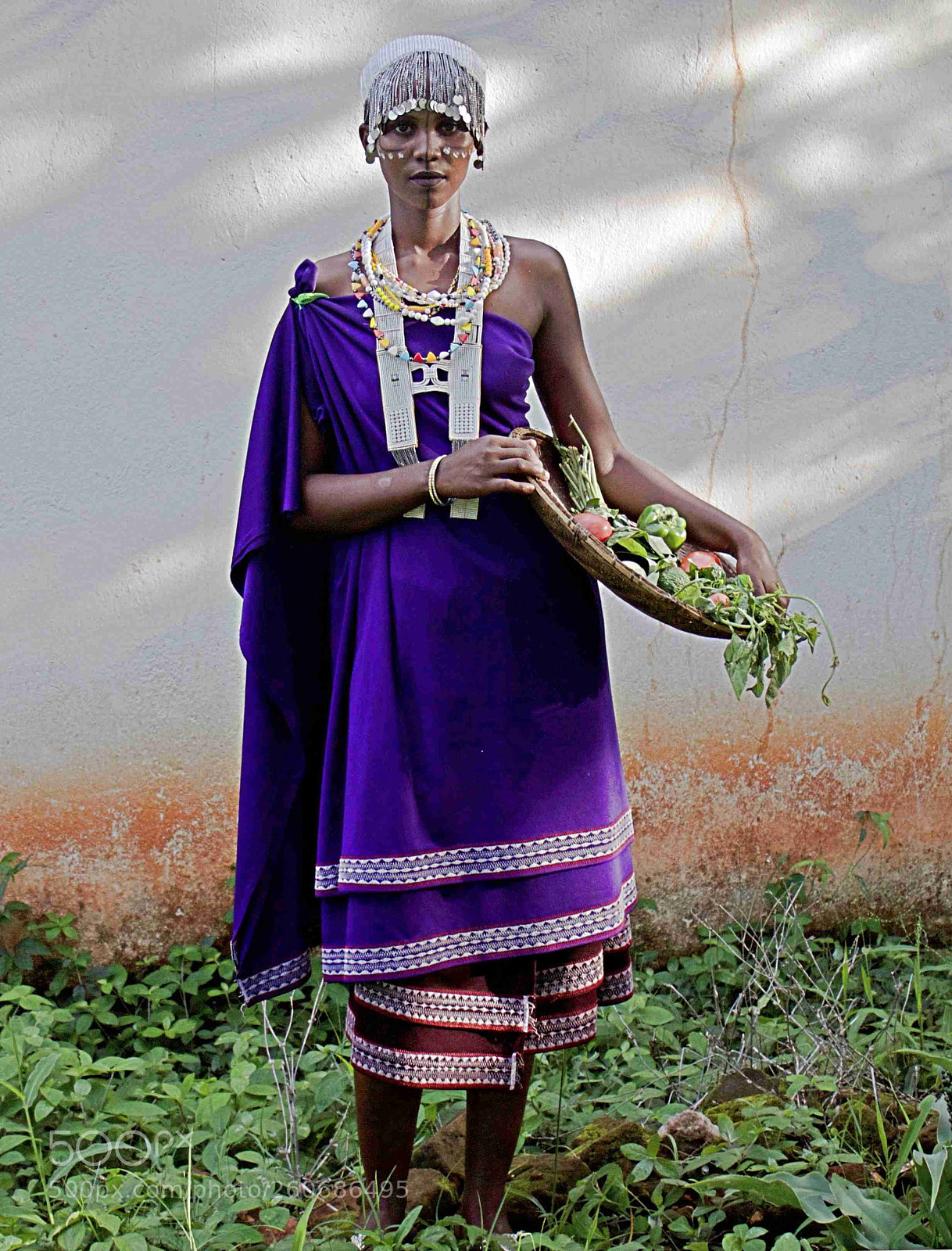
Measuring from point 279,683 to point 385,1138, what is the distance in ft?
2.92

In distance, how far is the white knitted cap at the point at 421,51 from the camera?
7.56 ft

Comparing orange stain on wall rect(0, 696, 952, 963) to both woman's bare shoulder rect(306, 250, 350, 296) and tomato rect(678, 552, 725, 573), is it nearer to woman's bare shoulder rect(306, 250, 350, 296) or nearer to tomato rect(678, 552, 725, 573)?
tomato rect(678, 552, 725, 573)

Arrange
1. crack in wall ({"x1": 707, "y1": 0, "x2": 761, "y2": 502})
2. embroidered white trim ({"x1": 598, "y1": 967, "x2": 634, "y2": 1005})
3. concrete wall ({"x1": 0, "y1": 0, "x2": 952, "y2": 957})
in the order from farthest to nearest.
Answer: crack in wall ({"x1": 707, "y1": 0, "x2": 761, "y2": 502}) → concrete wall ({"x1": 0, "y1": 0, "x2": 952, "y2": 957}) → embroidered white trim ({"x1": 598, "y1": 967, "x2": 634, "y2": 1005})

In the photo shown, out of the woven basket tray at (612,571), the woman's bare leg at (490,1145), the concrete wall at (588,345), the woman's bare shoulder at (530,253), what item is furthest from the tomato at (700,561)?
the concrete wall at (588,345)

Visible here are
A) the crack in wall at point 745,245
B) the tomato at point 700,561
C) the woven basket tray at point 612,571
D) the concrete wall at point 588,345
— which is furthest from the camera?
the crack in wall at point 745,245

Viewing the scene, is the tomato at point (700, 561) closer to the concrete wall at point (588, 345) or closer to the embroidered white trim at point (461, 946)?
the embroidered white trim at point (461, 946)

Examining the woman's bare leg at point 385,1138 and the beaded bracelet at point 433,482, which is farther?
the woman's bare leg at point 385,1138

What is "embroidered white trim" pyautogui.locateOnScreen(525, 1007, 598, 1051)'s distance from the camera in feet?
8.20

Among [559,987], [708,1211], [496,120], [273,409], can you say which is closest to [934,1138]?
[708,1211]

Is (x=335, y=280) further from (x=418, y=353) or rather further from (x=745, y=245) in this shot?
(x=745, y=245)

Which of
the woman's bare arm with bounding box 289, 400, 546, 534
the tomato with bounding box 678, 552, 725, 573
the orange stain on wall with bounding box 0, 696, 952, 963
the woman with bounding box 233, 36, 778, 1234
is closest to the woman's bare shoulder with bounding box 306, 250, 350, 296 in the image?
the woman with bounding box 233, 36, 778, 1234

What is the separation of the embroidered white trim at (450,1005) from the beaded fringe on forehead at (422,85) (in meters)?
1.55

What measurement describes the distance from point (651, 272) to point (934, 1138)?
245cm

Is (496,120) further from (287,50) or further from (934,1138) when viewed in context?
(934,1138)
